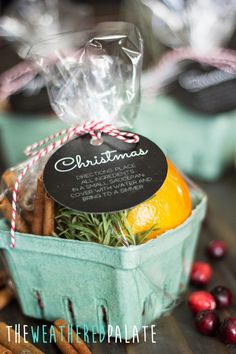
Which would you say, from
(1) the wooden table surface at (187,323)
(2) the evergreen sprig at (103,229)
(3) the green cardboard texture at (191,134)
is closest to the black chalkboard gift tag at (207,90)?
(3) the green cardboard texture at (191,134)

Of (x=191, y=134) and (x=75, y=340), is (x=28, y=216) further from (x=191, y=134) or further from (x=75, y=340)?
(x=191, y=134)

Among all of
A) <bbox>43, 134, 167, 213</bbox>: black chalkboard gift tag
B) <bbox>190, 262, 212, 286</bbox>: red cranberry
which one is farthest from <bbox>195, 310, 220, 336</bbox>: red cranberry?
<bbox>43, 134, 167, 213</bbox>: black chalkboard gift tag

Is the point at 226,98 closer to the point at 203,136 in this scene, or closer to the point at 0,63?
the point at 203,136

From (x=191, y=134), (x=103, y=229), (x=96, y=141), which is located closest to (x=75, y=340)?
(x=103, y=229)

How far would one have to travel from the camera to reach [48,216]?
2.44 feet

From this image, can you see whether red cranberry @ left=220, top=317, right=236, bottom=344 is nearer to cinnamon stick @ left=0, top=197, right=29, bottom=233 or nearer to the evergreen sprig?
the evergreen sprig

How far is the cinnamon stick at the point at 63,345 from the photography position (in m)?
0.74

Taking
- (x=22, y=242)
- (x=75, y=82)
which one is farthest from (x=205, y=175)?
(x=22, y=242)

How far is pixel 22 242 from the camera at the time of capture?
76 centimetres

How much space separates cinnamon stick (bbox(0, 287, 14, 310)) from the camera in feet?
2.85

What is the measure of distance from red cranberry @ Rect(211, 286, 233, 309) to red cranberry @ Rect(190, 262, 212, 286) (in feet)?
0.14

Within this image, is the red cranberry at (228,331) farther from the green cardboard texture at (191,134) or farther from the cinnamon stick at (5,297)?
the green cardboard texture at (191,134)

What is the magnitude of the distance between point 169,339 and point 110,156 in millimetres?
297

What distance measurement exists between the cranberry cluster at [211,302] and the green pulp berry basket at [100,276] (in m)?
0.04
